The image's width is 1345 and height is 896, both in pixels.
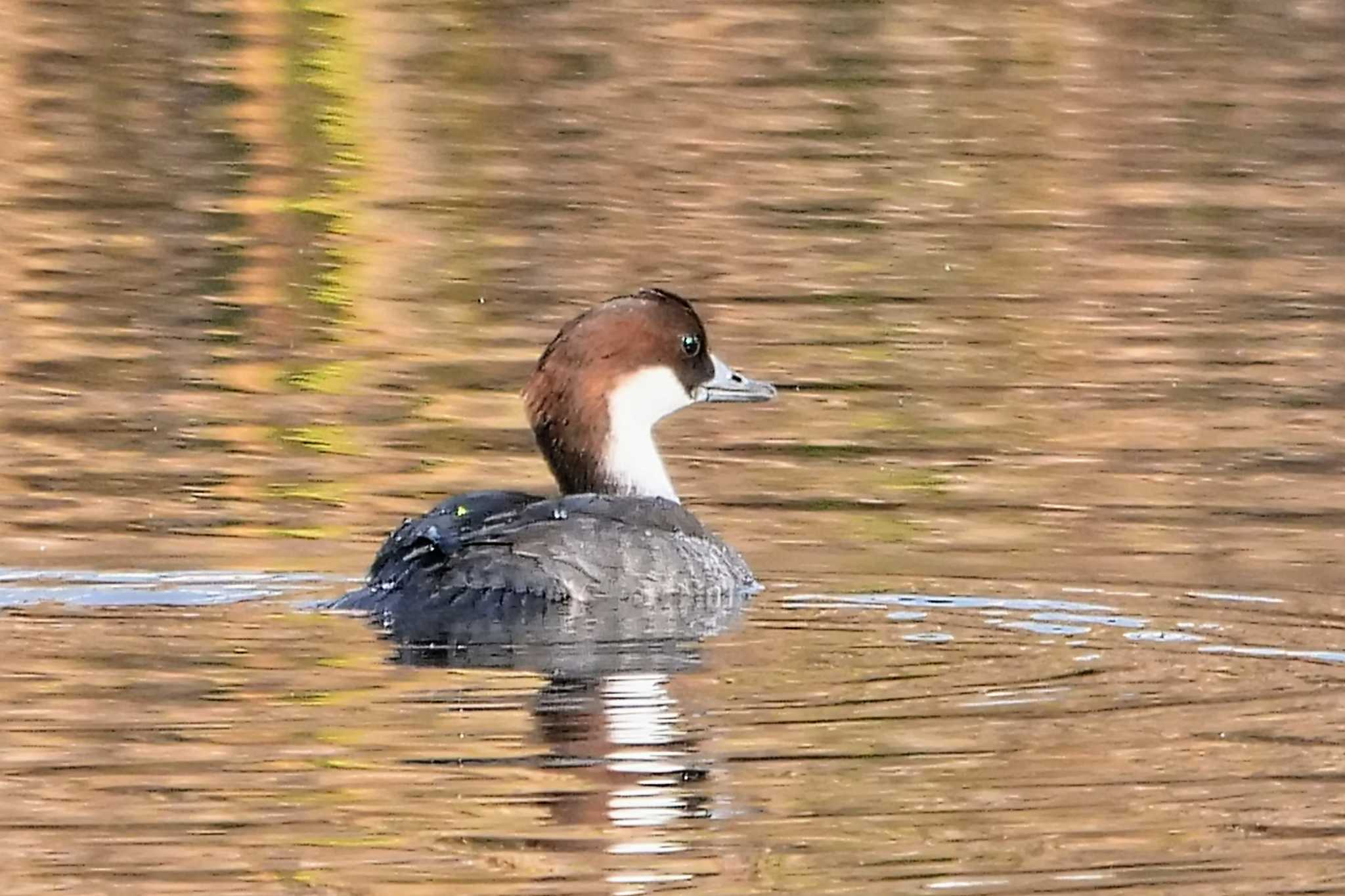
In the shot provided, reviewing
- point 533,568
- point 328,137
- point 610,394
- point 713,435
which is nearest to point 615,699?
point 533,568

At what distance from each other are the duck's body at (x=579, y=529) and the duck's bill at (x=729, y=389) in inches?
9.5

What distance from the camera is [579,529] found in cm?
1018

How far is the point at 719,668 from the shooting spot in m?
9.27

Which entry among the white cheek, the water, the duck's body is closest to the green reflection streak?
the water

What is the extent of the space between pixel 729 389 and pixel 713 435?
1804mm

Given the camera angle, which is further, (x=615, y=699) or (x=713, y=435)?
(x=713, y=435)

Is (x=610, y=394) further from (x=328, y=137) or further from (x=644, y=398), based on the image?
(x=328, y=137)

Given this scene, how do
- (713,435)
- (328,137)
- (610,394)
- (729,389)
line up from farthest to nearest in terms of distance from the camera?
(328,137), (713,435), (729,389), (610,394)

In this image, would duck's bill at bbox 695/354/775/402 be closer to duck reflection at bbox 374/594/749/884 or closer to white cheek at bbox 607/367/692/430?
white cheek at bbox 607/367/692/430

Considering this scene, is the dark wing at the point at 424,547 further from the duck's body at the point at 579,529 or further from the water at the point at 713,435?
the water at the point at 713,435

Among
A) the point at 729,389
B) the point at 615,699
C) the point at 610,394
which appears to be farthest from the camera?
the point at 729,389

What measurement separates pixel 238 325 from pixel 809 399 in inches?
117

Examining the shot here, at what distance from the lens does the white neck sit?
11273 mm

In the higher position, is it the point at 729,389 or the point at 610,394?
the point at 610,394
